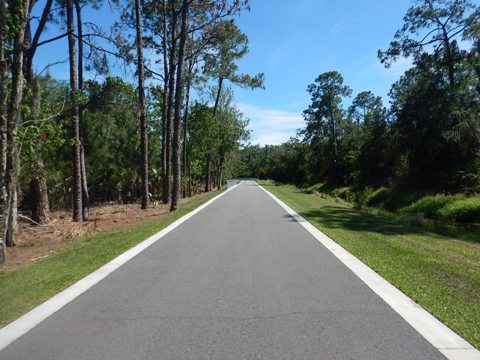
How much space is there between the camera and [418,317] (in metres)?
5.04

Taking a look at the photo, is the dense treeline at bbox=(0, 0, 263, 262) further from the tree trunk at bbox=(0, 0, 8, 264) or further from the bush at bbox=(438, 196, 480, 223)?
the bush at bbox=(438, 196, 480, 223)

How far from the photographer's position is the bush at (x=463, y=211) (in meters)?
22.5

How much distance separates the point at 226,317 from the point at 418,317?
2.19 m

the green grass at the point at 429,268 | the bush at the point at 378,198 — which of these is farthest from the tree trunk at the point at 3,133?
the bush at the point at 378,198

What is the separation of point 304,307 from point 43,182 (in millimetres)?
13817

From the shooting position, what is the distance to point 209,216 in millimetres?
16656

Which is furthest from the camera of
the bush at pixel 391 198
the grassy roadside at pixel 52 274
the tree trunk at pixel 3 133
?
the bush at pixel 391 198

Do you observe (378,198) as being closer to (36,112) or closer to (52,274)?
(36,112)

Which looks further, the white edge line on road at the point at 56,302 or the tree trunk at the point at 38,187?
the tree trunk at the point at 38,187

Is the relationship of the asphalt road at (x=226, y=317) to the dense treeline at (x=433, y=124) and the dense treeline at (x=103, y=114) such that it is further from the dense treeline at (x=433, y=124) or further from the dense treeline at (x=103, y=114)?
the dense treeline at (x=433, y=124)

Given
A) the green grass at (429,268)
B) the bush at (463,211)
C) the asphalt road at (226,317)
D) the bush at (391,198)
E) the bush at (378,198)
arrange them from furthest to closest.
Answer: the bush at (378,198) < the bush at (391,198) < the bush at (463,211) < the green grass at (429,268) < the asphalt road at (226,317)

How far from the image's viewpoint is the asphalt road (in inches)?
162

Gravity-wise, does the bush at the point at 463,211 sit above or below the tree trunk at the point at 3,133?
below

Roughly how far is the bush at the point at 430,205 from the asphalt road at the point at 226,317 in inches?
806
